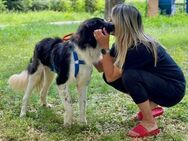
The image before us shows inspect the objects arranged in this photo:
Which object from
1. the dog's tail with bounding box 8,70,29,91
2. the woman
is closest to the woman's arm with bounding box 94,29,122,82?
the woman

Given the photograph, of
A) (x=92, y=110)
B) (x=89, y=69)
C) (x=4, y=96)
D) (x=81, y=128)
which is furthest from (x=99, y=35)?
(x=4, y=96)

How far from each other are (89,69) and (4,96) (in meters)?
1.75

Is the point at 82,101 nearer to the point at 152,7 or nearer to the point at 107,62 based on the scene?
the point at 107,62

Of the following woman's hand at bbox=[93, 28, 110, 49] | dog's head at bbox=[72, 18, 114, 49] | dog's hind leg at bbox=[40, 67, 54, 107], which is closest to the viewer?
woman's hand at bbox=[93, 28, 110, 49]

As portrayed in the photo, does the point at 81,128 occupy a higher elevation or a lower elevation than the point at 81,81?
lower

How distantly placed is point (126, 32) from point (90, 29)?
34cm

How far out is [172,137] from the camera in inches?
180

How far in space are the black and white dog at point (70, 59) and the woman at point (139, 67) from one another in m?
0.12

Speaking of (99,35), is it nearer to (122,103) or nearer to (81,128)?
(81,128)

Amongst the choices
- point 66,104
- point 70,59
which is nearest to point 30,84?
point 66,104

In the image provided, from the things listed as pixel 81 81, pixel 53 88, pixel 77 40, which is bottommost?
pixel 53 88

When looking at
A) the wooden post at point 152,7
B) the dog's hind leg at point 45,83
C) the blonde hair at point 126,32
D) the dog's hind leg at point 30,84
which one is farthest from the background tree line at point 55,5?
the blonde hair at point 126,32

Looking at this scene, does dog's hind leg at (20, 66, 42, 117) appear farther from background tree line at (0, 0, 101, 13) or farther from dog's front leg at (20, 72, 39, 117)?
background tree line at (0, 0, 101, 13)

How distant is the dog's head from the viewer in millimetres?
4438
